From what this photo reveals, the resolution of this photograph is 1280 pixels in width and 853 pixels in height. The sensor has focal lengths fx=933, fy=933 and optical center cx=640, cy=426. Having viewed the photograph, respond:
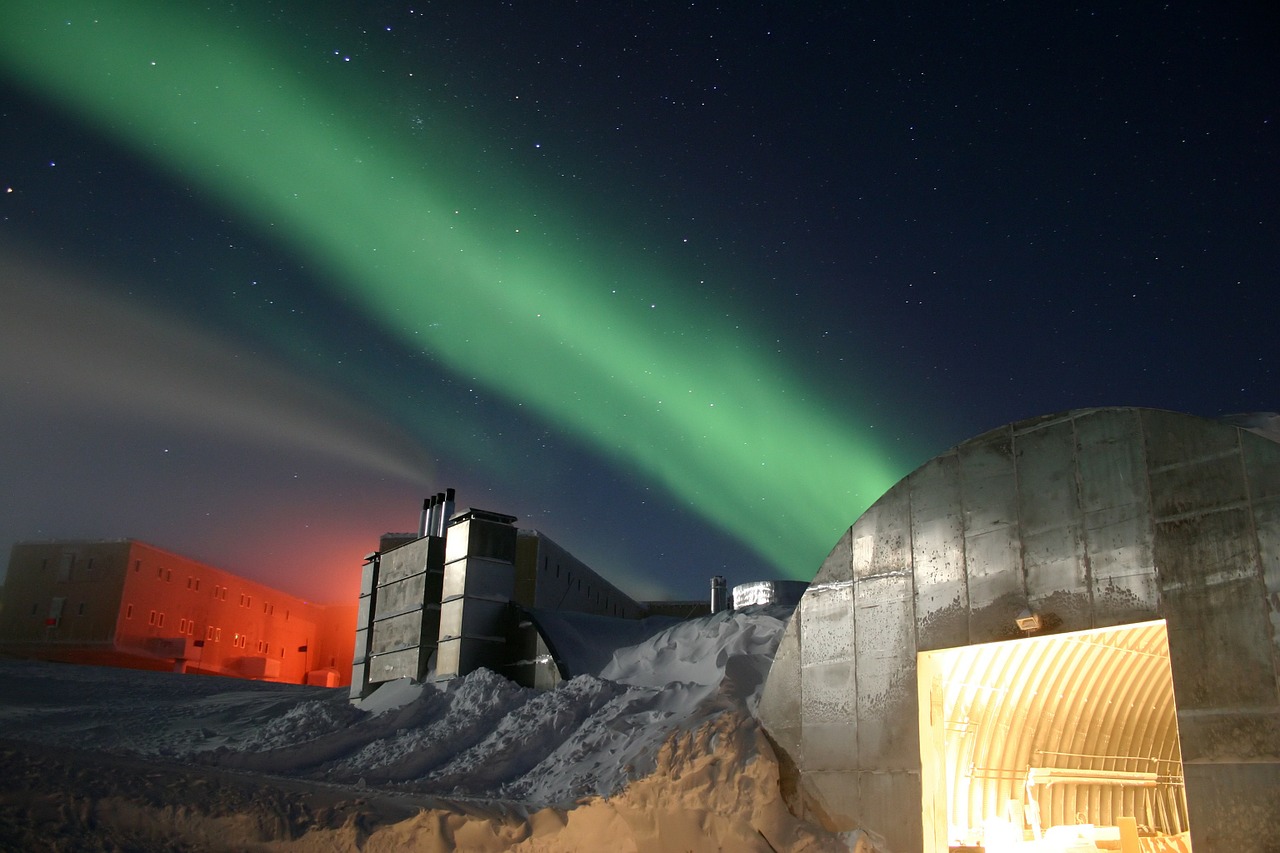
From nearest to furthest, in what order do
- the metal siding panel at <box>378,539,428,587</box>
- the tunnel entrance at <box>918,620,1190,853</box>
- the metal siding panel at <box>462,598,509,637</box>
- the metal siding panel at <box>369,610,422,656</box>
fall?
the tunnel entrance at <box>918,620,1190,853</box> < the metal siding panel at <box>462,598,509,637</box> < the metal siding panel at <box>369,610,422,656</box> < the metal siding panel at <box>378,539,428,587</box>

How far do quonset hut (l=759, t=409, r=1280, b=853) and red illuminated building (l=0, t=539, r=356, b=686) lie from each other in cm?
3983

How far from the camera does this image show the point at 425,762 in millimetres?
20562

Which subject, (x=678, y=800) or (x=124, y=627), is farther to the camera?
(x=124, y=627)

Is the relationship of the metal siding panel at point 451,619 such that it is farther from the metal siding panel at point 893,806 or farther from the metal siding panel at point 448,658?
the metal siding panel at point 893,806

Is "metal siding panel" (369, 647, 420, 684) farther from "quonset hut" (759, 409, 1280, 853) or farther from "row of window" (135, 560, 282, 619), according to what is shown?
"row of window" (135, 560, 282, 619)

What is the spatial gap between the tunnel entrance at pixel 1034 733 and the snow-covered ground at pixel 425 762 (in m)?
2.04

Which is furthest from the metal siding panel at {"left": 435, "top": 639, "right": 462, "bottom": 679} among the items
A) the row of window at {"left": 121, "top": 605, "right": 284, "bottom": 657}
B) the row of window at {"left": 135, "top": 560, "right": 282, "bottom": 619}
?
the row of window at {"left": 135, "top": 560, "right": 282, "bottom": 619}

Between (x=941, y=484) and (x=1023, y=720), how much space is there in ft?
11.8

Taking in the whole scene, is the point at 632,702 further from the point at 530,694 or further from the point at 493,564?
the point at 493,564

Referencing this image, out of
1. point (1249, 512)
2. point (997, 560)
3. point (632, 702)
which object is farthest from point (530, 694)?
point (1249, 512)

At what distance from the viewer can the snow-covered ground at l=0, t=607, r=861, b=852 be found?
11598mm

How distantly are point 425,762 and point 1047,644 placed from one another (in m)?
14.0

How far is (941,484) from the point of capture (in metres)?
12.1

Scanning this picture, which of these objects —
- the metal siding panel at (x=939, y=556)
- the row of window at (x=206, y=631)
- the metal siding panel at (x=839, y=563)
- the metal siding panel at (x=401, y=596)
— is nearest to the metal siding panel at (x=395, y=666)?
the metal siding panel at (x=401, y=596)
